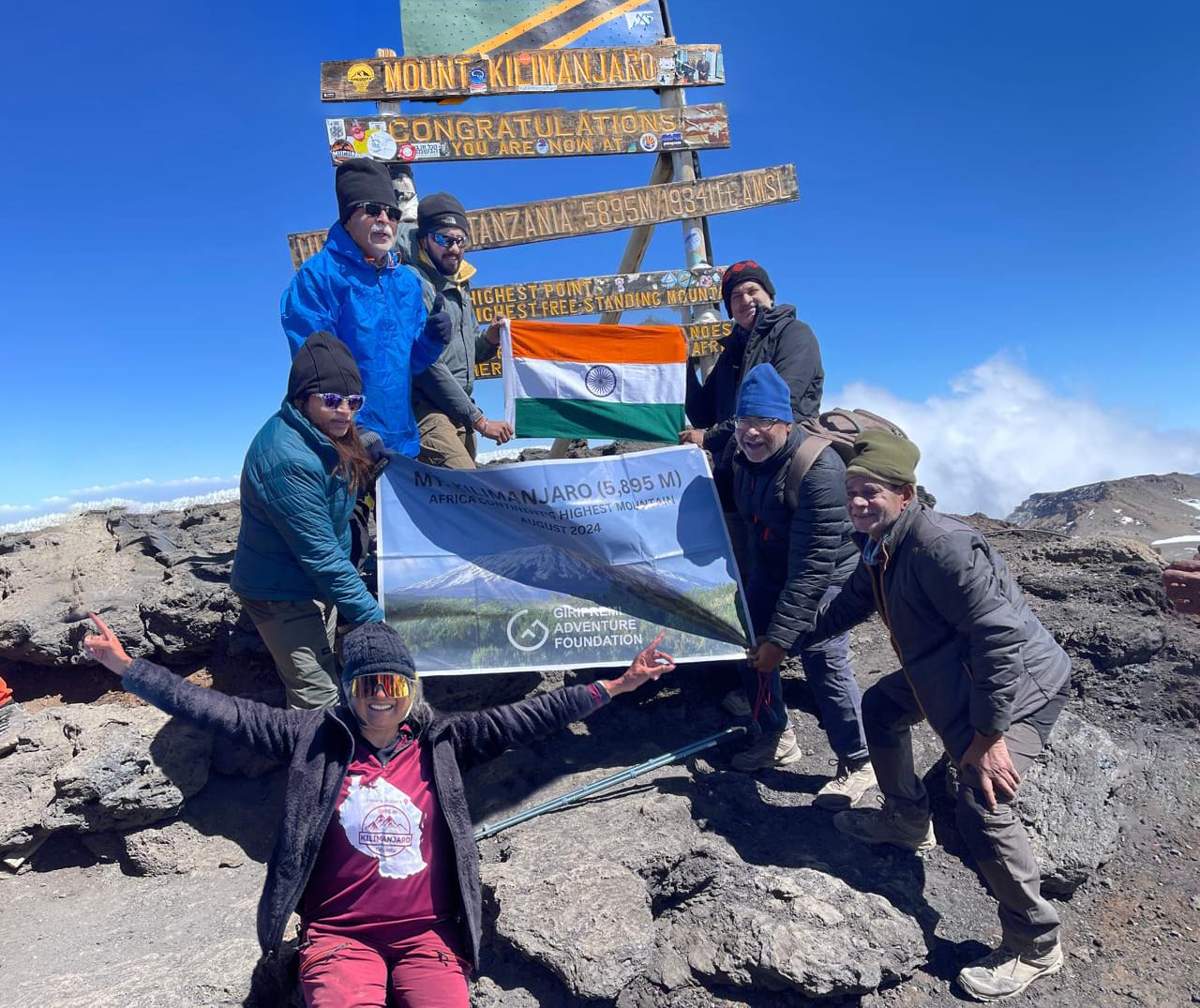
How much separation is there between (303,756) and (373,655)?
53 cm

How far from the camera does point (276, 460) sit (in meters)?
4.35

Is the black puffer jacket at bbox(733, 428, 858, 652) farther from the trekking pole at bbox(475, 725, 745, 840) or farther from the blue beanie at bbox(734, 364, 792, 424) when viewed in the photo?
the trekking pole at bbox(475, 725, 745, 840)

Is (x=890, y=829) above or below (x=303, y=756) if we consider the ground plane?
below

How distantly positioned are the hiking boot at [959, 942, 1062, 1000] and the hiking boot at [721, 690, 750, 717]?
2385 mm

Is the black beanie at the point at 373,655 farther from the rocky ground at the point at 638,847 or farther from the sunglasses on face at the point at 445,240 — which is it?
the sunglasses on face at the point at 445,240

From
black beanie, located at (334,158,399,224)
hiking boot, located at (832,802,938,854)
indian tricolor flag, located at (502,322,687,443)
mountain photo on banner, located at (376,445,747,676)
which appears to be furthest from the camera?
indian tricolor flag, located at (502,322,687,443)

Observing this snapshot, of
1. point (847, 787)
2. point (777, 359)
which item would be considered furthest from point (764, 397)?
point (847, 787)

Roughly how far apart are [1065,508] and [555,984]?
2528 cm

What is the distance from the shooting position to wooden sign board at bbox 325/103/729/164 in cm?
751

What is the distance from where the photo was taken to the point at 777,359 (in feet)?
19.6

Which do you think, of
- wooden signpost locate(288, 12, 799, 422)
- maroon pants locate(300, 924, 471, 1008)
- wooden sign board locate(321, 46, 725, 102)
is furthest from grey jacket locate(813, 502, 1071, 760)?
wooden sign board locate(321, 46, 725, 102)

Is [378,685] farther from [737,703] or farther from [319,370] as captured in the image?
[737,703]

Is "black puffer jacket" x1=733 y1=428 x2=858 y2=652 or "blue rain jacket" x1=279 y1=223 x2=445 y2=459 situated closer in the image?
"black puffer jacket" x1=733 y1=428 x2=858 y2=652

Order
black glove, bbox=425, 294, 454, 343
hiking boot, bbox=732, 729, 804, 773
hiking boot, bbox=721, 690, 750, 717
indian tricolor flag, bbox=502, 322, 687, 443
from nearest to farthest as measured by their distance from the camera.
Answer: hiking boot, bbox=732, 729, 804, 773 → black glove, bbox=425, 294, 454, 343 → hiking boot, bbox=721, 690, 750, 717 → indian tricolor flag, bbox=502, 322, 687, 443
